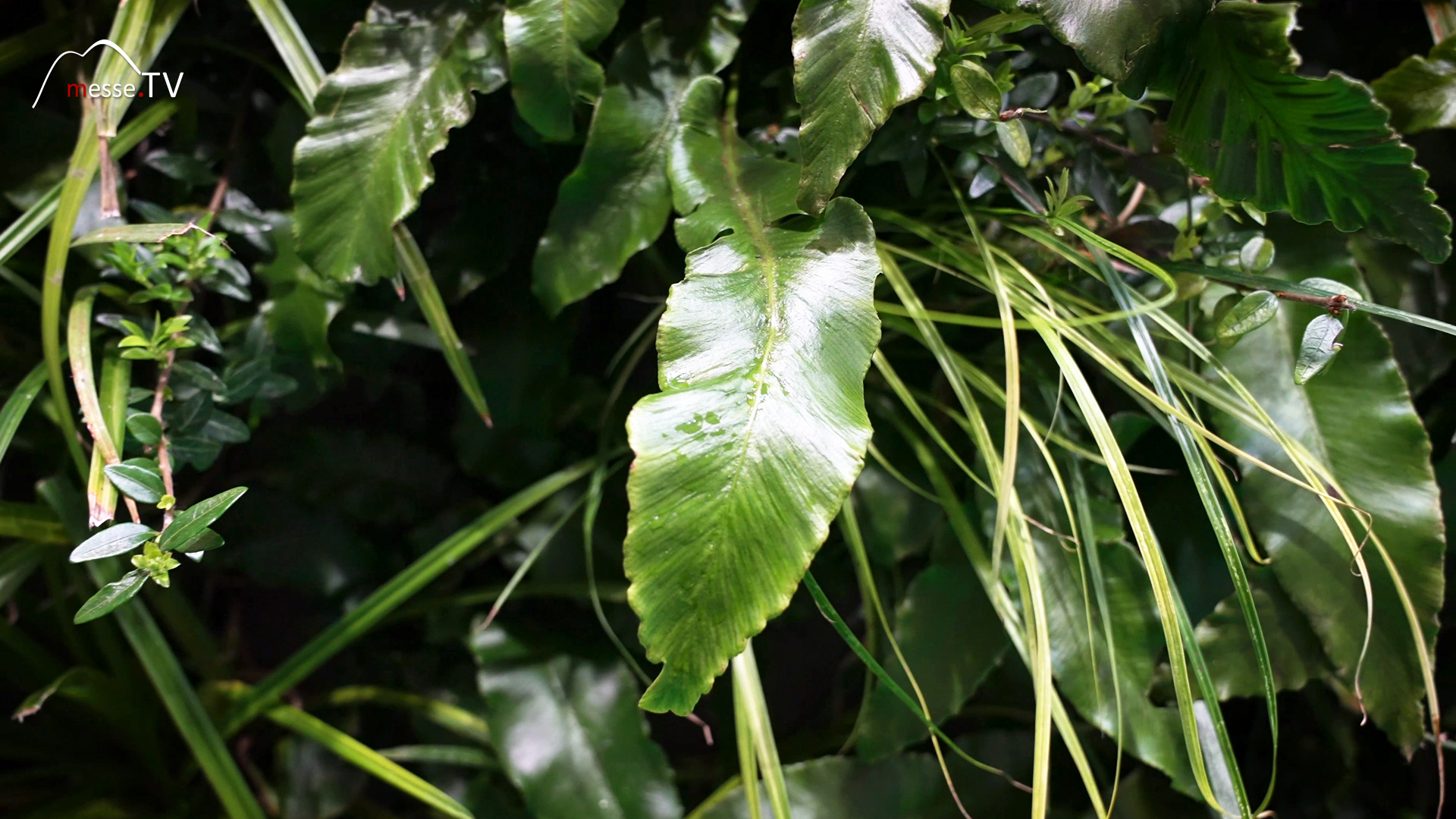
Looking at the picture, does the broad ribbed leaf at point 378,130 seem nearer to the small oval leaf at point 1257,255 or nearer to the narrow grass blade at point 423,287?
the narrow grass blade at point 423,287

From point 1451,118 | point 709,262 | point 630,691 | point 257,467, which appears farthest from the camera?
point 257,467

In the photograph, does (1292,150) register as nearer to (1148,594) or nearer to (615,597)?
(1148,594)

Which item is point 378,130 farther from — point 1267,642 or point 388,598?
point 1267,642

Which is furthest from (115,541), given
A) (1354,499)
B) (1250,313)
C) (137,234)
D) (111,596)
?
(1354,499)

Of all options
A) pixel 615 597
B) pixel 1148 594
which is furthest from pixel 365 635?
pixel 1148 594

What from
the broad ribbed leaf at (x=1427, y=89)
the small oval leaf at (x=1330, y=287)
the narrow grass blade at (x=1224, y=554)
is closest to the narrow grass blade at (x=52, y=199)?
the narrow grass blade at (x=1224, y=554)
